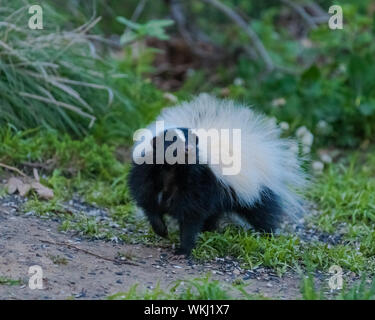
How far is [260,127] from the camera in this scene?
5617 mm

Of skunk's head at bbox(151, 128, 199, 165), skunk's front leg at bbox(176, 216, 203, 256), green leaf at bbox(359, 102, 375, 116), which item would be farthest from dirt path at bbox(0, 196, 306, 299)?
green leaf at bbox(359, 102, 375, 116)

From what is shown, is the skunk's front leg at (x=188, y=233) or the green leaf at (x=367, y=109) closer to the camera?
the skunk's front leg at (x=188, y=233)

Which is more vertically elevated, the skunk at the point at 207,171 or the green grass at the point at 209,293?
the skunk at the point at 207,171

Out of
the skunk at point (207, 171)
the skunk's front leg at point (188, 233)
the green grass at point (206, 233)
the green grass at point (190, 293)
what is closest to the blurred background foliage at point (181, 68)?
the green grass at point (206, 233)

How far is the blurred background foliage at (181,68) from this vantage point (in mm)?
6895

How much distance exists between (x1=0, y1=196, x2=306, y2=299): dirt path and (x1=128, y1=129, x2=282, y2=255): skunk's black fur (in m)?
0.23

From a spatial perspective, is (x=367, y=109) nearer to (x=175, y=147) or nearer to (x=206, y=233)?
(x=206, y=233)

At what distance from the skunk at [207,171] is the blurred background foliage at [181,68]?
188 cm

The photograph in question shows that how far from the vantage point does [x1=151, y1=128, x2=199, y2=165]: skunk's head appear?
4727mm

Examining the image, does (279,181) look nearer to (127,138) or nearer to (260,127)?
(260,127)

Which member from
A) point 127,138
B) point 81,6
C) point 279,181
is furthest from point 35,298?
point 81,6

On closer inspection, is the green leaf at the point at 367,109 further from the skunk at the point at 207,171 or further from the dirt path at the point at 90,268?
the dirt path at the point at 90,268

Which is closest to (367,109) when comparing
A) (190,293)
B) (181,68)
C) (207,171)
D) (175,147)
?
(181,68)

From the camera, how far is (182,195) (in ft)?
16.2
